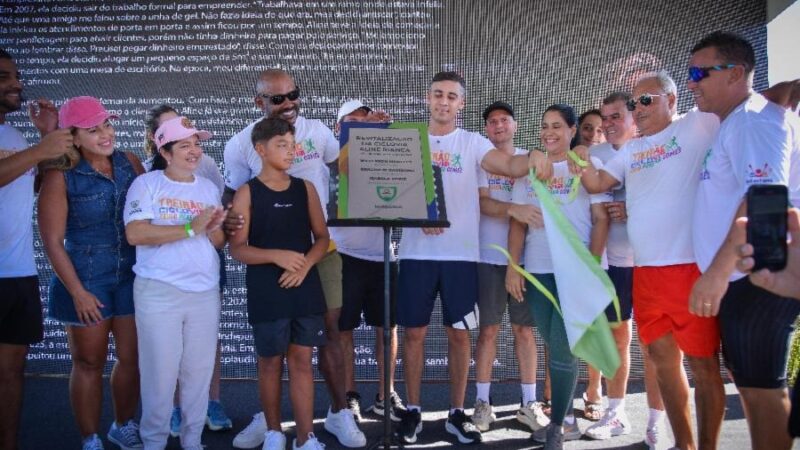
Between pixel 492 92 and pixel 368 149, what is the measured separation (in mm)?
2201

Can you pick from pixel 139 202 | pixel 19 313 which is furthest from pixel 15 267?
pixel 139 202

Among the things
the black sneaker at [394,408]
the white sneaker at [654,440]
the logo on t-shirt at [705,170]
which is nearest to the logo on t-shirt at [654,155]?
the logo on t-shirt at [705,170]

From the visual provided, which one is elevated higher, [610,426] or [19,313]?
[19,313]

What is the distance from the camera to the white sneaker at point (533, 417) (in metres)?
3.23

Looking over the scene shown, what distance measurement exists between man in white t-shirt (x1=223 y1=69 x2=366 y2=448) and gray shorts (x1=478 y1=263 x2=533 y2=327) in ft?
2.37

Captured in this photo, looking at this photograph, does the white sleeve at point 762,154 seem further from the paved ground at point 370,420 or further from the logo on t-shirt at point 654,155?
the paved ground at point 370,420

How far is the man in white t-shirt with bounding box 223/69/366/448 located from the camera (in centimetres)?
317

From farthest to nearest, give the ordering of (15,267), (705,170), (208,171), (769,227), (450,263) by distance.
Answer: (208,171) < (450,263) < (15,267) < (705,170) < (769,227)

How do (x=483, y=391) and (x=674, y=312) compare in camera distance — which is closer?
(x=674, y=312)

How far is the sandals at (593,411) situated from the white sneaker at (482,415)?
585 mm

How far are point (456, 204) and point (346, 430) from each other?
1.22 m

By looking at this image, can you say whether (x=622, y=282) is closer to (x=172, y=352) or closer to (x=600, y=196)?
(x=600, y=196)

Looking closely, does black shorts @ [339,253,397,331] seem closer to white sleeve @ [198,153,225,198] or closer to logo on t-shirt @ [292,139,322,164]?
logo on t-shirt @ [292,139,322,164]

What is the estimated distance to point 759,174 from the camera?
1962 mm
